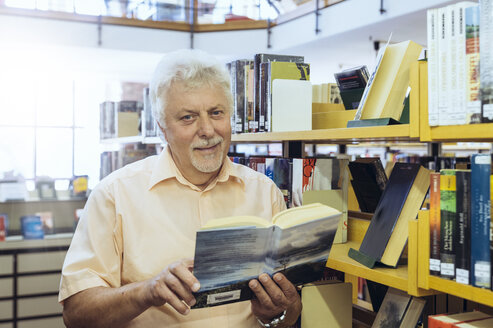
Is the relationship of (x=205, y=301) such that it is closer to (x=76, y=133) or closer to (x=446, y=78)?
(x=446, y=78)

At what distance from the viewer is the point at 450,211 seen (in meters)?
1.11

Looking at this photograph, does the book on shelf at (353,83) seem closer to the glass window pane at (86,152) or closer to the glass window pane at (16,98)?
the glass window pane at (86,152)

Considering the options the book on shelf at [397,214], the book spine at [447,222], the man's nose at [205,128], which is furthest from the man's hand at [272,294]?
the man's nose at [205,128]

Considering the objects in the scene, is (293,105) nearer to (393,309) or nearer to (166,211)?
(166,211)

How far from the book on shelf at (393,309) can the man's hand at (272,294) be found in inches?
11.7

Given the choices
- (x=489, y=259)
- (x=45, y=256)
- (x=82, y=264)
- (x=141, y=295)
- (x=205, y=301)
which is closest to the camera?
(x=489, y=259)

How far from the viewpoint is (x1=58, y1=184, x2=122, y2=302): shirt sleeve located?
1427mm

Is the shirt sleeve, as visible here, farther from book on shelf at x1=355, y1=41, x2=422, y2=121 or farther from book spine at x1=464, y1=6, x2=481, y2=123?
book spine at x1=464, y1=6, x2=481, y2=123

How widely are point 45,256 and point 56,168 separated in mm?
4903

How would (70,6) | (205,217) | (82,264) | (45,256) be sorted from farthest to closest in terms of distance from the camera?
(70,6)
(45,256)
(205,217)
(82,264)

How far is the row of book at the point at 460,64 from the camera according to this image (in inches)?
41.5

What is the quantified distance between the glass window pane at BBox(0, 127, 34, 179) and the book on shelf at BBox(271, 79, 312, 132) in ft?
24.1

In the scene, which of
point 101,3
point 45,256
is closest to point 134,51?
point 101,3

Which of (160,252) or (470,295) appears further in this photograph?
(160,252)
